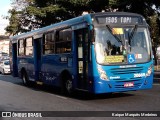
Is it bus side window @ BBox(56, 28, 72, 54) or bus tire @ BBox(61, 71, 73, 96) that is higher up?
bus side window @ BBox(56, 28, 72, 54)

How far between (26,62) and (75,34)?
707cm

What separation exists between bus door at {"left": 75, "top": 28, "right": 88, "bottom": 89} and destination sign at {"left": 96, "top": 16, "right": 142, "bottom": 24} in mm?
621

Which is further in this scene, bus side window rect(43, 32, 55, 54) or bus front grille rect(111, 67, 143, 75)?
bus side window rect(43, 32, 55, 54)

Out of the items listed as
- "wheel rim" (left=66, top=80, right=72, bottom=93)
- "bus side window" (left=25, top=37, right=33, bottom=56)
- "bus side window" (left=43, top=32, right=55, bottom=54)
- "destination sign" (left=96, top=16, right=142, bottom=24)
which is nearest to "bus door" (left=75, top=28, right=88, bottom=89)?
"destination sign" (left=96, top=16, right=142, bottom=24)

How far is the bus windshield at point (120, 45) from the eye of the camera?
12250mm

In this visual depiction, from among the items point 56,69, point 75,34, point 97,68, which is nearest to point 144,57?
point 97,68

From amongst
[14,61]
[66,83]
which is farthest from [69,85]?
[14,61]

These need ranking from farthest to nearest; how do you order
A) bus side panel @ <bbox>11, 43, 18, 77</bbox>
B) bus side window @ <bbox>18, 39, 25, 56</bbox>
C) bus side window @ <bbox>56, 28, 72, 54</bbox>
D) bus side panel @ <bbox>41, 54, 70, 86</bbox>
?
bus side panel @ <bbox>11, 43, 18, 77</bbox>, bus side window @ <bbox>18, 39, 25, 56</bbox>, bus side panel @ <bbox>41, 54, 70, 86</bbox>, bus side window @ <bbox>56, 28, 72, 54</bbox>

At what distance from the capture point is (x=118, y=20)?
12727mm

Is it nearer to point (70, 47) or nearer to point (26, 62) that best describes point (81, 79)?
point (70, 47)

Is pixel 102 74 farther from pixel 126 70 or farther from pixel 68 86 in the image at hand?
pixel 68 86

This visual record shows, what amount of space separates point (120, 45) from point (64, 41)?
9.18 feet

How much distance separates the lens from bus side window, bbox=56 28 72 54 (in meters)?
14.0

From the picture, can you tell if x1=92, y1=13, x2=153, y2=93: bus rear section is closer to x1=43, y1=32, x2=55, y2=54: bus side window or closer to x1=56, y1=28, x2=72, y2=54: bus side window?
x1=56, y1=28, x2=72, y2=54: bus side window
